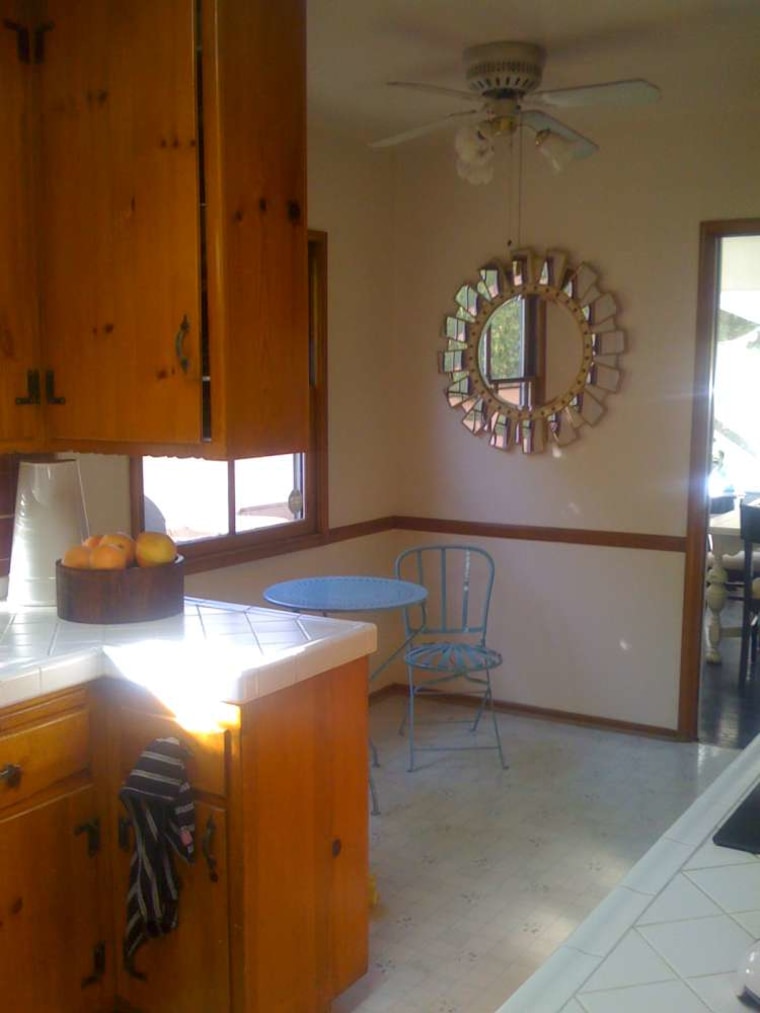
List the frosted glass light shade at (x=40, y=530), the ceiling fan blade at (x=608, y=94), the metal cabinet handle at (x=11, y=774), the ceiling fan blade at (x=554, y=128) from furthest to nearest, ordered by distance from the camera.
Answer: the ceiling fan blade at (x=554, y=128) < the ceiling fan blade at (x=608, y=94) < the frosted glass light shade at (x=40, y=530) < the metal cabinet handle at (x=11, y=774)

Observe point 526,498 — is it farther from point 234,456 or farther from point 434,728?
point 234,456

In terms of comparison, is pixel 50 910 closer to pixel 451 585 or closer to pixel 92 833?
pixel 92 833

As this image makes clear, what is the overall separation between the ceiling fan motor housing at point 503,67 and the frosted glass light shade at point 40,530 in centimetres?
183

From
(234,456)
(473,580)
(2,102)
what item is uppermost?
(2,102)

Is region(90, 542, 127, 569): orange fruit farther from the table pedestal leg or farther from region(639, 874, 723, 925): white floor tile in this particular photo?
the table pedestal leg

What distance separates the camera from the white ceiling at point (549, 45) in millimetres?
2910

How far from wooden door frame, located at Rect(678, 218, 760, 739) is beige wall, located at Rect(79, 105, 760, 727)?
0.04m

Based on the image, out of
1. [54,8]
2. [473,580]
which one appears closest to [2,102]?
[54,8]

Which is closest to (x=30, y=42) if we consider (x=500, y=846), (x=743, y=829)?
(x=743, y=829)

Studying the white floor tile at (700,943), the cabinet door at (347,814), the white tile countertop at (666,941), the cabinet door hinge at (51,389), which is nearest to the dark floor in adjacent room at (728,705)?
the cabinet door at (347,814)

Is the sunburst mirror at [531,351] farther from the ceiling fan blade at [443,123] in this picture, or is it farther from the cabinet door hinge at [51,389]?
the cabinet door hinge at [51,389]

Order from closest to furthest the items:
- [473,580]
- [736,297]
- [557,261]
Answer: [557,261], [473,580], [736,297]

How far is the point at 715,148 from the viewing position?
3.95m

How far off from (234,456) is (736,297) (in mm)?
6185
